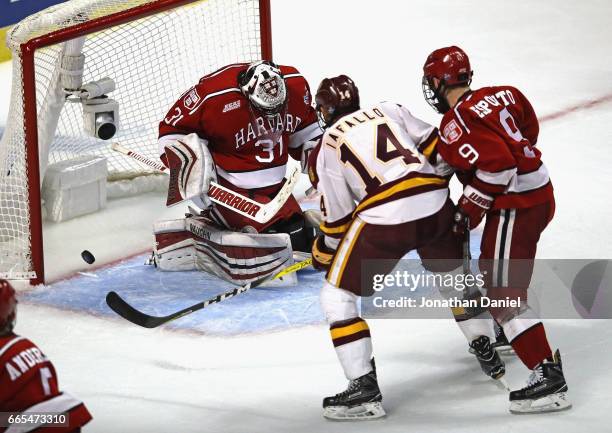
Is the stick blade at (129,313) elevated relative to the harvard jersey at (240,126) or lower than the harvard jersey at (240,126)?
lower

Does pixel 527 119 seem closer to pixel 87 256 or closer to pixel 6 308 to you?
pixel 6 308

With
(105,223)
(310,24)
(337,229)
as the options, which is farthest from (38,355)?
(310,24)

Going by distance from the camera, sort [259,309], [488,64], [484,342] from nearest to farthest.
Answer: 1. [484,342]
2. [259,309]
3. [488,64]

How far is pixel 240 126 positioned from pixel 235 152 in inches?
4.3

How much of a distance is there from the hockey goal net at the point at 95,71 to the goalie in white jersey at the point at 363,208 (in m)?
1.30

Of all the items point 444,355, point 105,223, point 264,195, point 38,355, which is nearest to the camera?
point 38,355

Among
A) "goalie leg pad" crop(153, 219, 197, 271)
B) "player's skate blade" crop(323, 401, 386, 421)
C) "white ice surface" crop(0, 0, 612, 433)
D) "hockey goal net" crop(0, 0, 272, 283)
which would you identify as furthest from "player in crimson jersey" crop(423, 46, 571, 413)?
"hockey goal net" crop(0, 0, 272, 283)

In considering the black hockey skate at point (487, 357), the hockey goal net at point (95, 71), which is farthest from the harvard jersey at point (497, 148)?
the hockey goal net at point (95, 71)

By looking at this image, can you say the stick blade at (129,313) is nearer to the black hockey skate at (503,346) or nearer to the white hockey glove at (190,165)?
the white hockey glove at (190,165)

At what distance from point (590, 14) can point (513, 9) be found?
0.43 meters

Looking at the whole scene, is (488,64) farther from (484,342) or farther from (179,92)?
(484,342)

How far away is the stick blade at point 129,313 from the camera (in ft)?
13.6

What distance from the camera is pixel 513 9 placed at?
771 centimetres

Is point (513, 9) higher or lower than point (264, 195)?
higher
